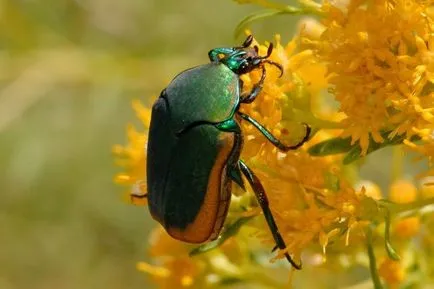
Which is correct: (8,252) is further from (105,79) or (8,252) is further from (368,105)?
(368,105)

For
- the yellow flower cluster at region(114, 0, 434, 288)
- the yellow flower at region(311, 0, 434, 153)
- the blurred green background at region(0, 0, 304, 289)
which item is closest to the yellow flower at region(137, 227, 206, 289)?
the yellow flower cluster at region(114, 0, 434, 288)

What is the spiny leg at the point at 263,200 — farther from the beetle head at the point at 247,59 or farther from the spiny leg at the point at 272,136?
the beetle head at the point at 247,59

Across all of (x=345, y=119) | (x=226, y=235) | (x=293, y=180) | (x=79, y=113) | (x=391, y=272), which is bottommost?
(x=79, y=113)

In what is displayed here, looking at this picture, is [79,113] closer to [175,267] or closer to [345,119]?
[175,267]

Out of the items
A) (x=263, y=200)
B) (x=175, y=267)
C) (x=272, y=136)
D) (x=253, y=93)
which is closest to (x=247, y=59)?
(x=253, y=93)

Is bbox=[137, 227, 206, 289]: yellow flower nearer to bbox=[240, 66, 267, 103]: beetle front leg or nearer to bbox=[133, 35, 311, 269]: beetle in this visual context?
bbox=[133, 35, 311, 269]: beetle
